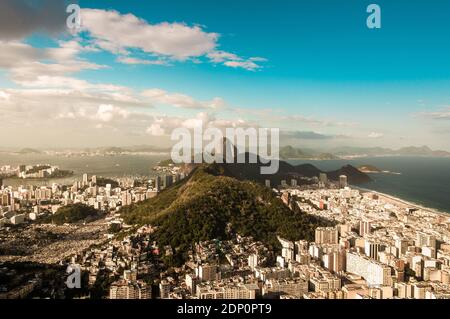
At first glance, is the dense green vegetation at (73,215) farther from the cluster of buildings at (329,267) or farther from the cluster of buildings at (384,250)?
the cluster of buildings at (384,250)

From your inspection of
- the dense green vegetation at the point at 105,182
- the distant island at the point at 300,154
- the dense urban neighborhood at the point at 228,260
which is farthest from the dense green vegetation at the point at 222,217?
the distant island at the point at 300,154

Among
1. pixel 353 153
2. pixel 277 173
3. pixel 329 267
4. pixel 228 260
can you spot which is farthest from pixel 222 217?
pixel 353 153

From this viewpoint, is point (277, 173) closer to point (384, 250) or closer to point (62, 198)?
point (62, 198)

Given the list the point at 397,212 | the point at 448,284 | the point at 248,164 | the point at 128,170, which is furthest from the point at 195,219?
the point at 128,170

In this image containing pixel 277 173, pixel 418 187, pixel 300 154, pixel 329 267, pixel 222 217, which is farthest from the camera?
pixel 300 154

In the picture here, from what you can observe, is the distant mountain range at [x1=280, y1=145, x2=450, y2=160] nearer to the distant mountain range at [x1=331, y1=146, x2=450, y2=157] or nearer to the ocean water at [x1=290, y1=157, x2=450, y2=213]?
the distant mountain range at [x1=331, y1=146, x2=450, y2=157]

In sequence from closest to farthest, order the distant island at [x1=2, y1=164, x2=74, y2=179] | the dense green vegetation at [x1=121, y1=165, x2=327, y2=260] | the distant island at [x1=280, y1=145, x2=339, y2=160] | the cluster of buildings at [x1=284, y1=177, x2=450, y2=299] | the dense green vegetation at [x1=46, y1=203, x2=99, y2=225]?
the cluster of buildings at [x1=284, y1=177, x2=450, y2=299] < the dense green vegetation at [x1=121, y1=165, x2=327, y2=260] < the dense green vegetation at [x1=46, y1=203, x2=99, y2=225] < the distant island at [x1=2, y1=164, x2=74, y2=179] < the distant island at [x1=280, y1=145, x2=339, y2=160]

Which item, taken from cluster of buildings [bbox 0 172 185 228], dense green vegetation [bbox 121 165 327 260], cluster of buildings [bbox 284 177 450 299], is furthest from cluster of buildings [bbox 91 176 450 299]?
cluster of buildings [bbox 0 172 185 228]
